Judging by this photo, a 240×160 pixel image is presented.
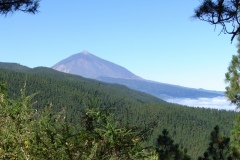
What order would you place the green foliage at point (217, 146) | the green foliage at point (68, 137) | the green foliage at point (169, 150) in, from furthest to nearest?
the green foliage at point (217, 146)
the green foliage at point (169, 150)
the green foliage at point (68, 137)

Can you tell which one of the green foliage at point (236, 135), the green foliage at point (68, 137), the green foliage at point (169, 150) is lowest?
the green foliage at point (169, 150)

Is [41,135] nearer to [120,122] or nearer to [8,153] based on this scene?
[8,153]

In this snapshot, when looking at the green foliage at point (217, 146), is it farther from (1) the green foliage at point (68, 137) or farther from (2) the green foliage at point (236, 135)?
(1) the green foliage at point (68, 137)

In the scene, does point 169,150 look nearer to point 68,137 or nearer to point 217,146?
point 217,146

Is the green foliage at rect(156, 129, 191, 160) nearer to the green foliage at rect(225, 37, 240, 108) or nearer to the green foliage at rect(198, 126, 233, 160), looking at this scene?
the green foliage at rect(198, 126, 233, 160)

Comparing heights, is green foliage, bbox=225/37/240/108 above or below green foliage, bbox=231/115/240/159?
above

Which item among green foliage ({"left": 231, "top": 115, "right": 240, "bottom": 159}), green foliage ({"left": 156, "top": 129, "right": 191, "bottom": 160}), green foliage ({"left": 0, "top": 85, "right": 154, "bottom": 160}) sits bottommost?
green foliage ({"left": 156, "top": 129, "right": 191, "bottom": 160})

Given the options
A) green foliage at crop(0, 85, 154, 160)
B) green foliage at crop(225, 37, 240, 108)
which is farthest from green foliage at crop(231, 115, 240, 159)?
green foliage at crop(0, 85, 154, 160)

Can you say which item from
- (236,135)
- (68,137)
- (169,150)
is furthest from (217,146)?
(68,137)

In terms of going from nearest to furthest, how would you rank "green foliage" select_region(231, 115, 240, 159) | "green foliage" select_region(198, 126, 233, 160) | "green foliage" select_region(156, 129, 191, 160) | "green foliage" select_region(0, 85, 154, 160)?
"green foliage" select_region(0, 85, 154, 160), "green foliage" select_region(156, 129, 191, 160), "green foliage" select_region(198, 126, 233, 160), "green foliage" select_region(231, 115, 240, 159)

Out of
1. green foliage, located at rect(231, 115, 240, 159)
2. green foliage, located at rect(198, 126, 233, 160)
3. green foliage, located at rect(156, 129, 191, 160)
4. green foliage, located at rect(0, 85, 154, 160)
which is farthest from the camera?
green foliage, located at rect(231, 115, 240, 159)

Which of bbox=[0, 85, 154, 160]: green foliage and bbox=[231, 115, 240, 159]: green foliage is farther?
bbox=[231, 115, 240, 159]: green foliage

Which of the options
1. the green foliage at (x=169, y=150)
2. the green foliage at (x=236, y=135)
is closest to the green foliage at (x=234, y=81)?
the green foliage at (x=236, y=135)

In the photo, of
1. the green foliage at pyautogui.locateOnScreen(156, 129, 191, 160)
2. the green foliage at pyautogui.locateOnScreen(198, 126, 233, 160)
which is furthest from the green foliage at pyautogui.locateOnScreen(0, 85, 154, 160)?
the green foliage at pyautogui.locateOnScreen(198, 126, 233, 160)
